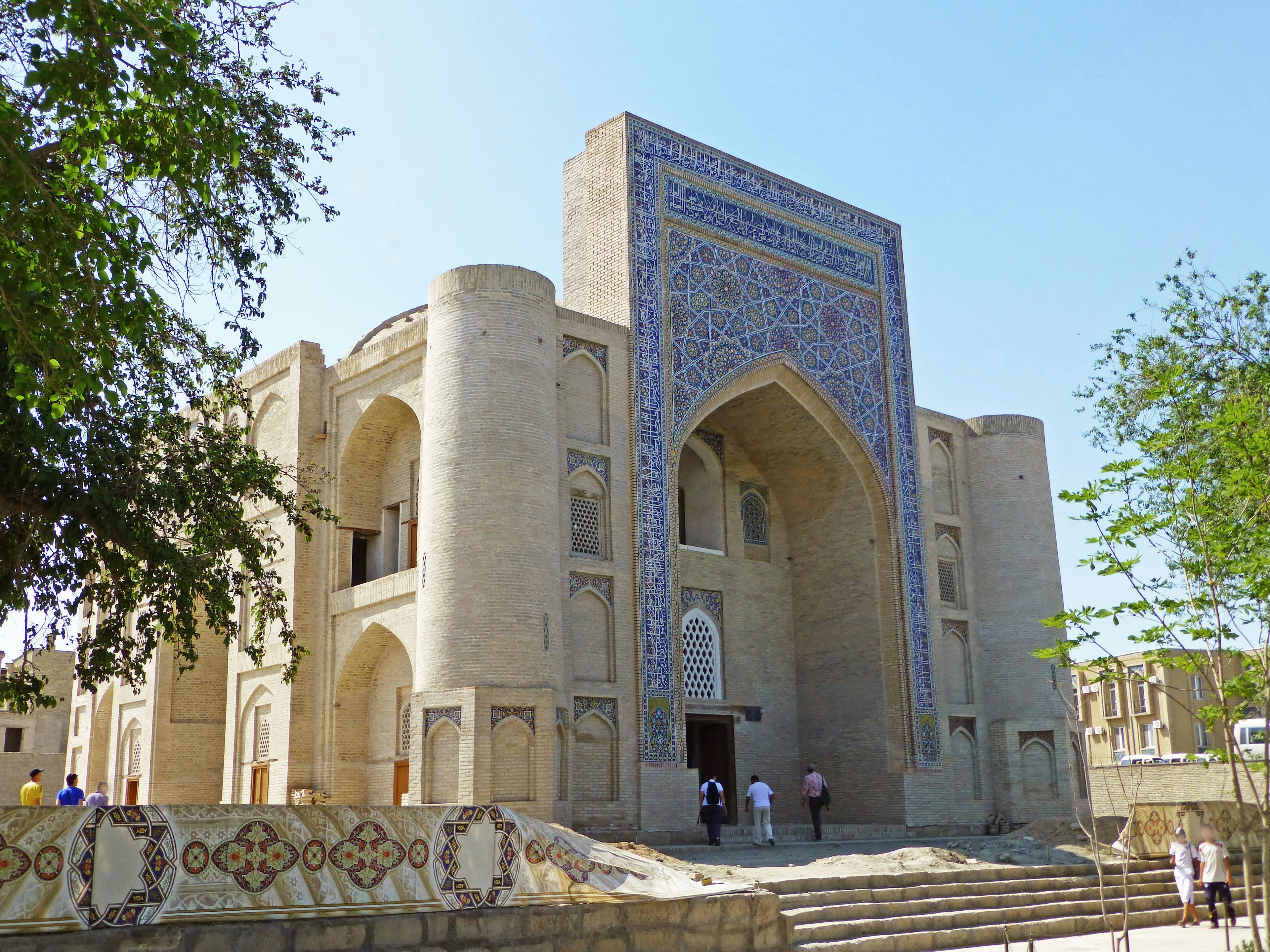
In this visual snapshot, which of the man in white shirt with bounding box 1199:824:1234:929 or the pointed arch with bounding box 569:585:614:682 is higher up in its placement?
the pointed arch with bounding box 569:585:614:682

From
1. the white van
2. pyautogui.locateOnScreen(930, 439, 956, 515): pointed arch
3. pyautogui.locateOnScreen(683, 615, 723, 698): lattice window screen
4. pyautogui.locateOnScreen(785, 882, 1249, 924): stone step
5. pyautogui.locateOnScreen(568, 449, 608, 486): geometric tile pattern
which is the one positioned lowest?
pyautogui.locateOnScreen(785, 882, 1249, 924): stone step

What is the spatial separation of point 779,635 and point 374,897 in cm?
1122

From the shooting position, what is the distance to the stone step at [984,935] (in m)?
8.70

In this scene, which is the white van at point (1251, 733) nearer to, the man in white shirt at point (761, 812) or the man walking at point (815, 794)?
the man walking at point (815, 794)

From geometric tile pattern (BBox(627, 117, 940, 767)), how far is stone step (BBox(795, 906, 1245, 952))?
4383 mm

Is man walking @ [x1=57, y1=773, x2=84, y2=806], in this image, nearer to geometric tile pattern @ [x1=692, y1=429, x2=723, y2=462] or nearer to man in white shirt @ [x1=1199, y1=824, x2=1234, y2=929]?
geometric tile pattern @ [x1=692, y1=429, x2=723, y2=462]

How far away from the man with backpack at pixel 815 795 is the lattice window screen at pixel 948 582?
393cm

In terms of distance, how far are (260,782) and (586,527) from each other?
510 centimetres

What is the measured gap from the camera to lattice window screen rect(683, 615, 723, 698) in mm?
15781

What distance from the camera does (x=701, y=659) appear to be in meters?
16.0

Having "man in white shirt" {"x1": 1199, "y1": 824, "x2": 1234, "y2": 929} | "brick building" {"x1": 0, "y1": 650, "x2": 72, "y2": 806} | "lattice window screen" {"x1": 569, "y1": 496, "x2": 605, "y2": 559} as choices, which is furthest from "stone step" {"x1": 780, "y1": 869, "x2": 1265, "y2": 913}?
"brick building" {"x1": 0, "y1": 650, "x2": 72, "y2": 806}

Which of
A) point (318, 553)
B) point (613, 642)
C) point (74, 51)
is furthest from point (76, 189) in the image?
point (318, 553)

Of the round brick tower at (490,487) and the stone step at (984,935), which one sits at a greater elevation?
the round brick tower at (490,487)

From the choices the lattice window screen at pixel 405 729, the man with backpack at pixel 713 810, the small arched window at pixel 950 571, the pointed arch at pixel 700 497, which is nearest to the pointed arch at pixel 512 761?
the man with backpack at pixel 713 810
